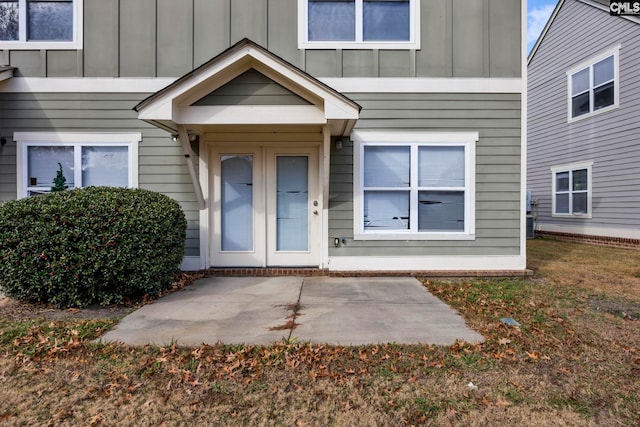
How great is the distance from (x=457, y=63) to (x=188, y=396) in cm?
629

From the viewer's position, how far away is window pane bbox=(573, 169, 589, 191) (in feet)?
37.3

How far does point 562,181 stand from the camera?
1243 cm

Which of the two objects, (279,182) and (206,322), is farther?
(279,182)

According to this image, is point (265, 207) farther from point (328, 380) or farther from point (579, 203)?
point (579, 203)

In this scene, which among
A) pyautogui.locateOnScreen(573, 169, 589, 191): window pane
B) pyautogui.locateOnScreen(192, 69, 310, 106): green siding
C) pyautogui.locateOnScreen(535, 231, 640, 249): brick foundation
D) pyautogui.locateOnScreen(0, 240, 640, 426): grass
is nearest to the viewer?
pyautogui.locateOnScreen(0, 240, 640, 426): grass

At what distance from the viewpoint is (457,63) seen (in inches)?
241

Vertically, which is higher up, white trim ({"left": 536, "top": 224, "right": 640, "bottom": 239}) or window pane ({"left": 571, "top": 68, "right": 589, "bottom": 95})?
window pane ({"left": 571, "top": 68, "right": 589, "bottom": 95})

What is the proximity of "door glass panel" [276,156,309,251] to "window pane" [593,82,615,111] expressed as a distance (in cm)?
996

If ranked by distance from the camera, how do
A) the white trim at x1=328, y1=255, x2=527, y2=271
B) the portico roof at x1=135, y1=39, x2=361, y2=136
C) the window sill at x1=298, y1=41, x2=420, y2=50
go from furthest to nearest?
the white trim at x1=328, y1=255, x2=527, y2=271 → the window sill at x1=298, y1=41, x2=420, y2=50 → the portico roof at x1=135, y1=39, x2=361, y2=136

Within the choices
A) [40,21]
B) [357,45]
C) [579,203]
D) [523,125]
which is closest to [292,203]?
[357,45]

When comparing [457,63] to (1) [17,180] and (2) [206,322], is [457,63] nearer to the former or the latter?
(2) [206,322]

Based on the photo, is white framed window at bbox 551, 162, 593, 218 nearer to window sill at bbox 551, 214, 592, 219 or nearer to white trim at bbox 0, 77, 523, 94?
window sill at bbox 551, 214, 592, 219

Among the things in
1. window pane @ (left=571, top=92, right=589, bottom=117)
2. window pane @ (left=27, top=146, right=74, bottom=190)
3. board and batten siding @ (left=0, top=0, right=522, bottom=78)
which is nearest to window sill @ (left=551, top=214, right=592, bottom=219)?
window pane @ (left=571, top=92, right=589, bottom=117)

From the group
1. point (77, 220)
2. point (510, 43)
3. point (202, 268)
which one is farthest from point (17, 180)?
point (510, 43)
